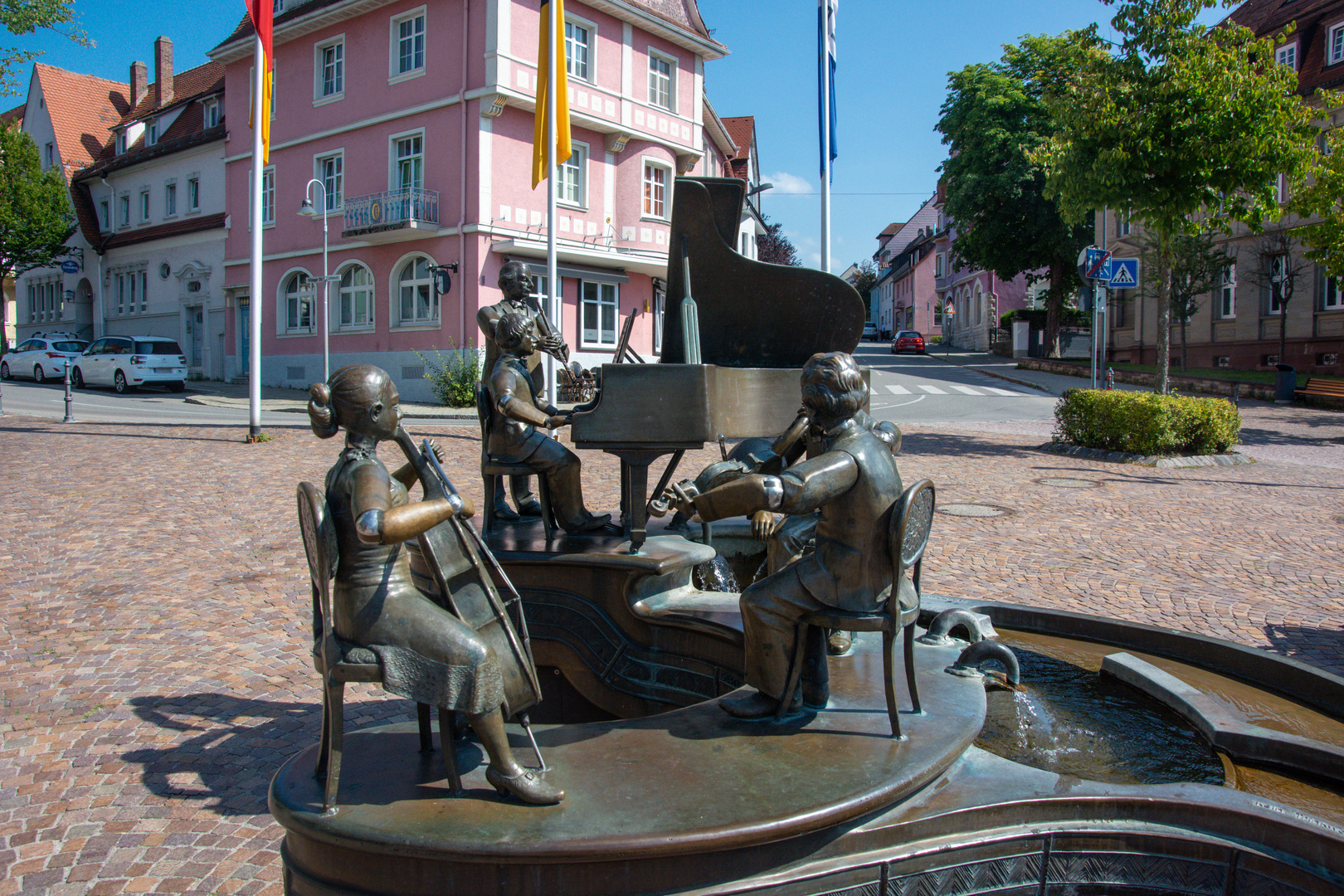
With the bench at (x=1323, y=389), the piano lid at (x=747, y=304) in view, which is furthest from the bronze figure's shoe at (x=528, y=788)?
the bench at (x=1323, y=389)

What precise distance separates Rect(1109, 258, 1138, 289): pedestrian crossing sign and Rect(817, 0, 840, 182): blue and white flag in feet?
17.3

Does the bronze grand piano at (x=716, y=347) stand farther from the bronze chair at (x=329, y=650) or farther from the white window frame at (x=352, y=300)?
the white window frame at (x=352, y=300)

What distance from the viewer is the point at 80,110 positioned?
4166cm

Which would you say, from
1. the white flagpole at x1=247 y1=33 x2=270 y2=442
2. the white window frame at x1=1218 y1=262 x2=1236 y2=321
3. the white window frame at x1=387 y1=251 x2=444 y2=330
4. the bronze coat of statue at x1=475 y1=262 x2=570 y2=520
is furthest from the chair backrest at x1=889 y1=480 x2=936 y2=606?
the white window frame at x1=1218 y1=262 x2=1236 y2=321

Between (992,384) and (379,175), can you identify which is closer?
(379,175)

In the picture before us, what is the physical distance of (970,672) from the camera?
3555 mm

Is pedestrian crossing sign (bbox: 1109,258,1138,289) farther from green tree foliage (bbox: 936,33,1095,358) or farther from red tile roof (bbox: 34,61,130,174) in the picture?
red tile roof (bbox: 34,61,130,174)

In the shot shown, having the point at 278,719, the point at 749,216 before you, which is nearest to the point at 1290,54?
the point at 749,216

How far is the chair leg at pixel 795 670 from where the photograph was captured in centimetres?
296

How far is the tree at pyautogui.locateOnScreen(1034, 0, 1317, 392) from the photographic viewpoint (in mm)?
13016

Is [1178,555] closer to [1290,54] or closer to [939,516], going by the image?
[939,516]

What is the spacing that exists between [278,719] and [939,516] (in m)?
6.92

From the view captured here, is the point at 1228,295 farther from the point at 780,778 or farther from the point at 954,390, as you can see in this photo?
the point at 780,778

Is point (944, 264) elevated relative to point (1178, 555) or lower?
elevated
